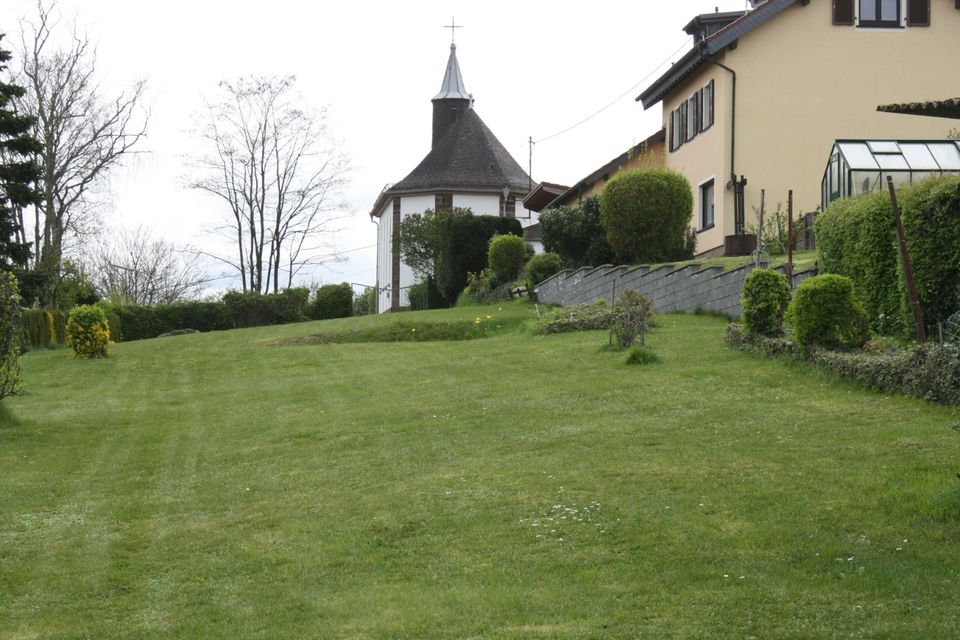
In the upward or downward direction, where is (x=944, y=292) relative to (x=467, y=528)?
upward

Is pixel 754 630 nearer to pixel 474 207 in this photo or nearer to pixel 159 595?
pixel 159 595

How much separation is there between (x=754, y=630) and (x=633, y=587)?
1061mm

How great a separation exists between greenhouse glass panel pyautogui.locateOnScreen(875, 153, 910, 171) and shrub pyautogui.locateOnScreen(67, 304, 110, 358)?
15.7 m

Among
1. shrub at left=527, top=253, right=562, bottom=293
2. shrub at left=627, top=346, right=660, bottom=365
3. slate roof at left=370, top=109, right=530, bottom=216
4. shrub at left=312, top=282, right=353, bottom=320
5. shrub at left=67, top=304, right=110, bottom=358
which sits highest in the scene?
slate roof at left=370, top=109, right=530, bottom=216

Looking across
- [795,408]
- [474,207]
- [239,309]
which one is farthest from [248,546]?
[474,207]

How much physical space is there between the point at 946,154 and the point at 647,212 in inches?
290

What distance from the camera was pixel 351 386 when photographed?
59.2 ft

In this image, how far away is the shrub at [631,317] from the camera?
1825cm

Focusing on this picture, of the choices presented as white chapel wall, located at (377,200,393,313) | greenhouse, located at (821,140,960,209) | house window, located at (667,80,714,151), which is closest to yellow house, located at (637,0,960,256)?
house window, located at (667,80,714,151)

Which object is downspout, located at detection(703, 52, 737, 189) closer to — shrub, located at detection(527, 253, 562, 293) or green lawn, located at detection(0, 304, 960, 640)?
shrub, located at detection(527, 253, 562, 293)

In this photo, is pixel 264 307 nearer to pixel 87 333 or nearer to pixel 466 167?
pixel 466 167

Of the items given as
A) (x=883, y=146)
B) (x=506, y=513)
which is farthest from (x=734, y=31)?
(x=506, y=513)

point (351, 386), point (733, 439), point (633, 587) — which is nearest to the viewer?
point (633, 587)

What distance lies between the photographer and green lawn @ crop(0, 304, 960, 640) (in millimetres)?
7180
